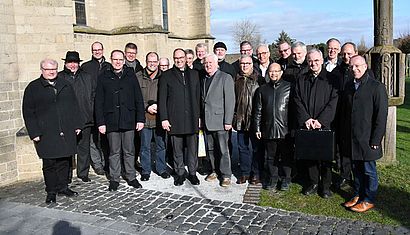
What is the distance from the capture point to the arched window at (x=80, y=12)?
18.5 m

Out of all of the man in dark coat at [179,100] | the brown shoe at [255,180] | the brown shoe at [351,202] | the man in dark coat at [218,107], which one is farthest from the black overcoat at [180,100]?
the brown shoe at [351,202]

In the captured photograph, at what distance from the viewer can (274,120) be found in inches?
236

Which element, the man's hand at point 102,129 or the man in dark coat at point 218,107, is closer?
the man in dark coat at point 218,107

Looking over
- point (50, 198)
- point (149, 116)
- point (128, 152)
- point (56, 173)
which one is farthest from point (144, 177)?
point (50, 198)

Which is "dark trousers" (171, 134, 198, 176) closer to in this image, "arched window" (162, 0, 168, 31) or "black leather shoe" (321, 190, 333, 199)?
"black leather shoe" (321, 190, 333, 199)

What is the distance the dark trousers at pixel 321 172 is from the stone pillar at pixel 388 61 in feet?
6.57

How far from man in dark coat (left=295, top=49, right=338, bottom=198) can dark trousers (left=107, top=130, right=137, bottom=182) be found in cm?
280

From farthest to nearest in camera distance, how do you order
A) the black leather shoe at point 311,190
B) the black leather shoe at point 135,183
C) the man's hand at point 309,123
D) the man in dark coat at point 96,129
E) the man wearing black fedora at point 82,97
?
the man in dark coat at point 96,129 < the man wearing black fedora at point 82,97 < the black leather shoe at point 135,183 < the black leather shoe at point 311,190 < the man's hand at point 309,123

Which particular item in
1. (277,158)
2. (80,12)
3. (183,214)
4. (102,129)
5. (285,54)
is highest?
(80,12)

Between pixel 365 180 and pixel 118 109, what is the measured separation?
382 centimetres

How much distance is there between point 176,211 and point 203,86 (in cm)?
212

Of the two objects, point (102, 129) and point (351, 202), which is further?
point (102, 129)

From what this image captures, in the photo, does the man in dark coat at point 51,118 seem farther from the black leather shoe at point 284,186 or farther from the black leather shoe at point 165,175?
the black leather shoe at point 284,186

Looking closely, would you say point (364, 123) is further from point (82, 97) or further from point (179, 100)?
point (82, 97)
